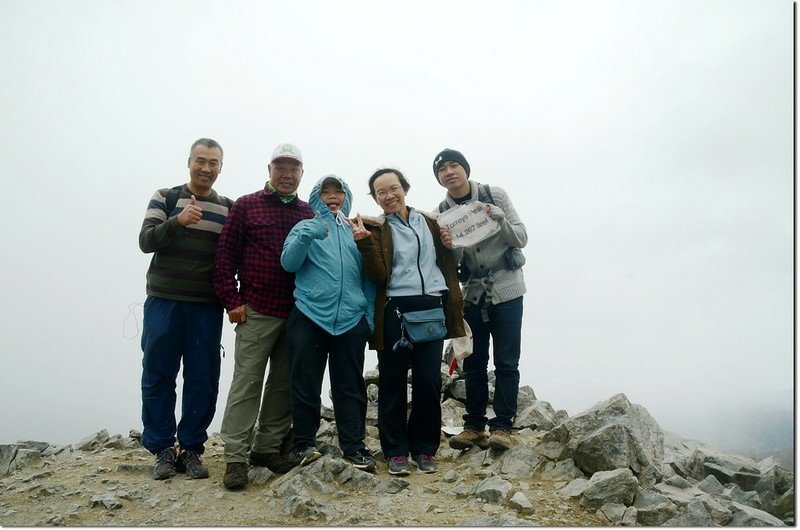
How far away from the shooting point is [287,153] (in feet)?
20.8

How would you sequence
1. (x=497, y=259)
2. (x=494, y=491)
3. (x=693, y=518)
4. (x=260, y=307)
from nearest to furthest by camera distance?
1. (x=693, y=518)
2. (x=494, y=491)
3. (x=260, y=307)
4. (x=497, y=259)

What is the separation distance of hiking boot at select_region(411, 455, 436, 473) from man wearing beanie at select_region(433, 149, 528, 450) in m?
0.66

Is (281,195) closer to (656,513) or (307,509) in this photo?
(307,509)

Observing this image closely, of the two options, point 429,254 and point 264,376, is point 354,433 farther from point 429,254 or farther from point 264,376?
point 429,254

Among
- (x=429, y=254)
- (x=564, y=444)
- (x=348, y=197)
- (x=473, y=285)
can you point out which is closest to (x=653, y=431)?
(x=564, y=444)

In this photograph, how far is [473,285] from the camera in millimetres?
6676

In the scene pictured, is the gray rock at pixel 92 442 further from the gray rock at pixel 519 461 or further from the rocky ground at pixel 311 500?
the gray rock at pixel 519 461

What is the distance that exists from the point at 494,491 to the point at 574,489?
0.85 meters

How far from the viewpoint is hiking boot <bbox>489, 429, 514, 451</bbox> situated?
6281 mm

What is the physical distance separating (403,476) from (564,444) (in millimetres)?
1988

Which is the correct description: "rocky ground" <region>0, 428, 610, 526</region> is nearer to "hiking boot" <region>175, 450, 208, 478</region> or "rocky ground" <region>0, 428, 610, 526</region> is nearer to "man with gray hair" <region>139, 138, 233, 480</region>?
"hiking boot" <region>175, 450, 208, 478</region>

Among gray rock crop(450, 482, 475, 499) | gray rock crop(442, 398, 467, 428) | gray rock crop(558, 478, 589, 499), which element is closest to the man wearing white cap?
gray rock crop(450, 482, 475, 499)

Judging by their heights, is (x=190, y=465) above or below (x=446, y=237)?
below

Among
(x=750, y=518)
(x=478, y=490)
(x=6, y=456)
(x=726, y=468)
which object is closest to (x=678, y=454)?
(x=726, y=468)
